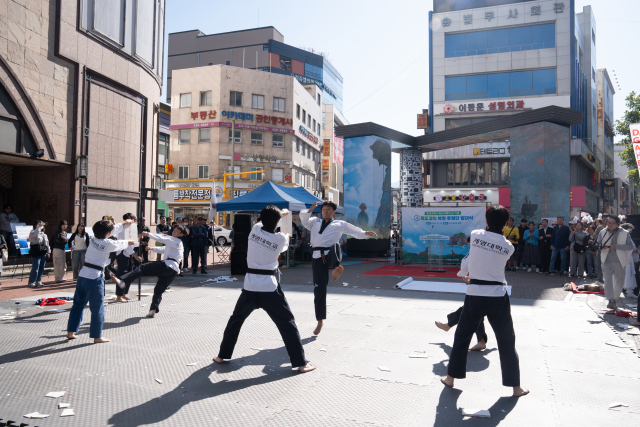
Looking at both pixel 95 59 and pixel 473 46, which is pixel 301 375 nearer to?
pixel 95 59

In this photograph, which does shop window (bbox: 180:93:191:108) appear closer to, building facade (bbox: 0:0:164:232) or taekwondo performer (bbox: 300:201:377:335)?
building facade (bbox: 0:0:164:232)

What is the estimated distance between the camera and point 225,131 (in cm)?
4228

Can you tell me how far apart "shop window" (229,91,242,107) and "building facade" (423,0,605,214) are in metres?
17.2

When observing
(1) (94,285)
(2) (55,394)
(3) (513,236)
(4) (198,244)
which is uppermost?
(3) (513,236)

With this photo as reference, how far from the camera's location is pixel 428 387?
15.0ft

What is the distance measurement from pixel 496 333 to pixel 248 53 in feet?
219

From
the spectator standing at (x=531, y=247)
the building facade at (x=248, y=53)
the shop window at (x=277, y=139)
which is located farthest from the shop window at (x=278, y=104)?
the spectator standing at (x=531, y=247)

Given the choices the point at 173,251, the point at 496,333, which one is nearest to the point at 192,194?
the point at 173,251

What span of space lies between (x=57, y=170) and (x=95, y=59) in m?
3.81

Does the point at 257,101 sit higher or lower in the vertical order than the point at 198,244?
higher

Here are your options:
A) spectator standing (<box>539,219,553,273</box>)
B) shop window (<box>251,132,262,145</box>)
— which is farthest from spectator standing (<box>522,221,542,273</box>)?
shop window (<box>251,132,262,145</box>)

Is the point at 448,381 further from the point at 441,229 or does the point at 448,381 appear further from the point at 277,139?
the point at 277,139

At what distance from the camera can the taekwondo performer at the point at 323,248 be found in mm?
6582

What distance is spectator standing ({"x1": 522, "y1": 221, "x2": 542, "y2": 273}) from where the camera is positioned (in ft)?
48.8
